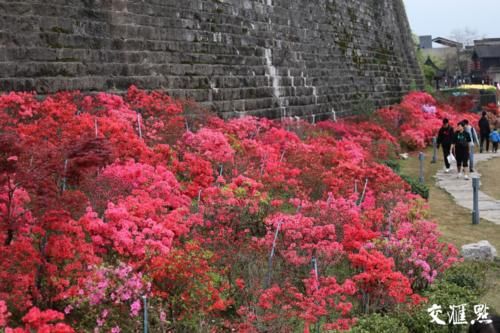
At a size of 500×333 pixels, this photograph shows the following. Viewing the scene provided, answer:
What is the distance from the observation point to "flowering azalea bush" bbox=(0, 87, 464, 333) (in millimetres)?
5586

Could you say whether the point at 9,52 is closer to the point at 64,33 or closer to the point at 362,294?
the point at 64,33

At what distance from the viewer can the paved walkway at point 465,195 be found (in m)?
12.4

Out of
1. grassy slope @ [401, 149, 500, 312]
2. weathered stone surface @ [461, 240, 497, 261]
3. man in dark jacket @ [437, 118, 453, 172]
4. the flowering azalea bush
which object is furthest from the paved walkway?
weathered stone surface @ [461, 240, 497, 261]

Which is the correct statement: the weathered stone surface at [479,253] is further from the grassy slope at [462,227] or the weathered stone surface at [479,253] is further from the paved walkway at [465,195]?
the paved walkway at [465,195]

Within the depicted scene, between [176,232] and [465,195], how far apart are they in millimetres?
9418

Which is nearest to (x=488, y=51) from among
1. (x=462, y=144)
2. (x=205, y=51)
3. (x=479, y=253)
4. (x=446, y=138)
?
(x=446, y=138)

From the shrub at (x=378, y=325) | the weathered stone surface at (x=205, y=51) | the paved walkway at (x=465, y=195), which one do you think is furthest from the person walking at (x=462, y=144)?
the shrub at (x=378, y=325)

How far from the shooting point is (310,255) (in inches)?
287

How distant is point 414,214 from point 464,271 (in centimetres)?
247

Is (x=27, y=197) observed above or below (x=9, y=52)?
below

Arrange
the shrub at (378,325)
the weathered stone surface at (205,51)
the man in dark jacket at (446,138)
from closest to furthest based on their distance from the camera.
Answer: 1. the shrub at (378,325)
2. the weathered stone surface at (205,51)
3. the man in dark jacket at (446,138)

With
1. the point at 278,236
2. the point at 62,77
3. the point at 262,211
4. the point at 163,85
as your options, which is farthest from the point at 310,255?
the point at 163,85

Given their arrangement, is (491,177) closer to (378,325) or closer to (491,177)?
(491,177)

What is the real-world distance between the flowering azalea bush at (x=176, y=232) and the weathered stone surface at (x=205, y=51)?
0.63 m
